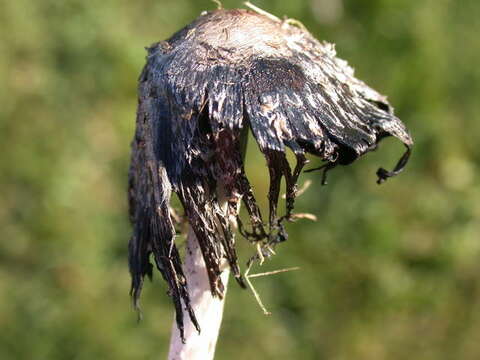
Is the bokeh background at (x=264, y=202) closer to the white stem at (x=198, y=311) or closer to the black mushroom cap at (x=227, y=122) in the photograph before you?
the white stem at (x=198, y=311)

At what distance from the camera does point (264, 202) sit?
289 cm

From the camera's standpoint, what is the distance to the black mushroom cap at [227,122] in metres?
→ 0.94

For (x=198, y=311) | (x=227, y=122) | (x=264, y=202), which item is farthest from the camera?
(x=264, y=202)

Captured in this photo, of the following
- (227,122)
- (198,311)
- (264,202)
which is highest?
(227,122)

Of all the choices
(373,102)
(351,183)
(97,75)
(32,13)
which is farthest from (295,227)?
(373,102)

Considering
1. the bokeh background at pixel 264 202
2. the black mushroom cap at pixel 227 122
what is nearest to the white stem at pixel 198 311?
the black mushroom cap at pixel 227 122

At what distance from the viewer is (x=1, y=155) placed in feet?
9.51

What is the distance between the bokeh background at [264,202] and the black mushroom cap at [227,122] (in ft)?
5.52

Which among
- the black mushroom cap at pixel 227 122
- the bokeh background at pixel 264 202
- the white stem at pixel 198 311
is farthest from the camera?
the bokeh background at pixel 264 202

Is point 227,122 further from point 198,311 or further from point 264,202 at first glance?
point 264,202

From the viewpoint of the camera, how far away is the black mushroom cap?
0.94 meters

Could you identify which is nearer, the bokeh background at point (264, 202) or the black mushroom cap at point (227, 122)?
the black mushroom cap at point (227, 122)

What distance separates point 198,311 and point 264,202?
70.6 inches

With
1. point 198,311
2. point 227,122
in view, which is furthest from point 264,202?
point 227,122
